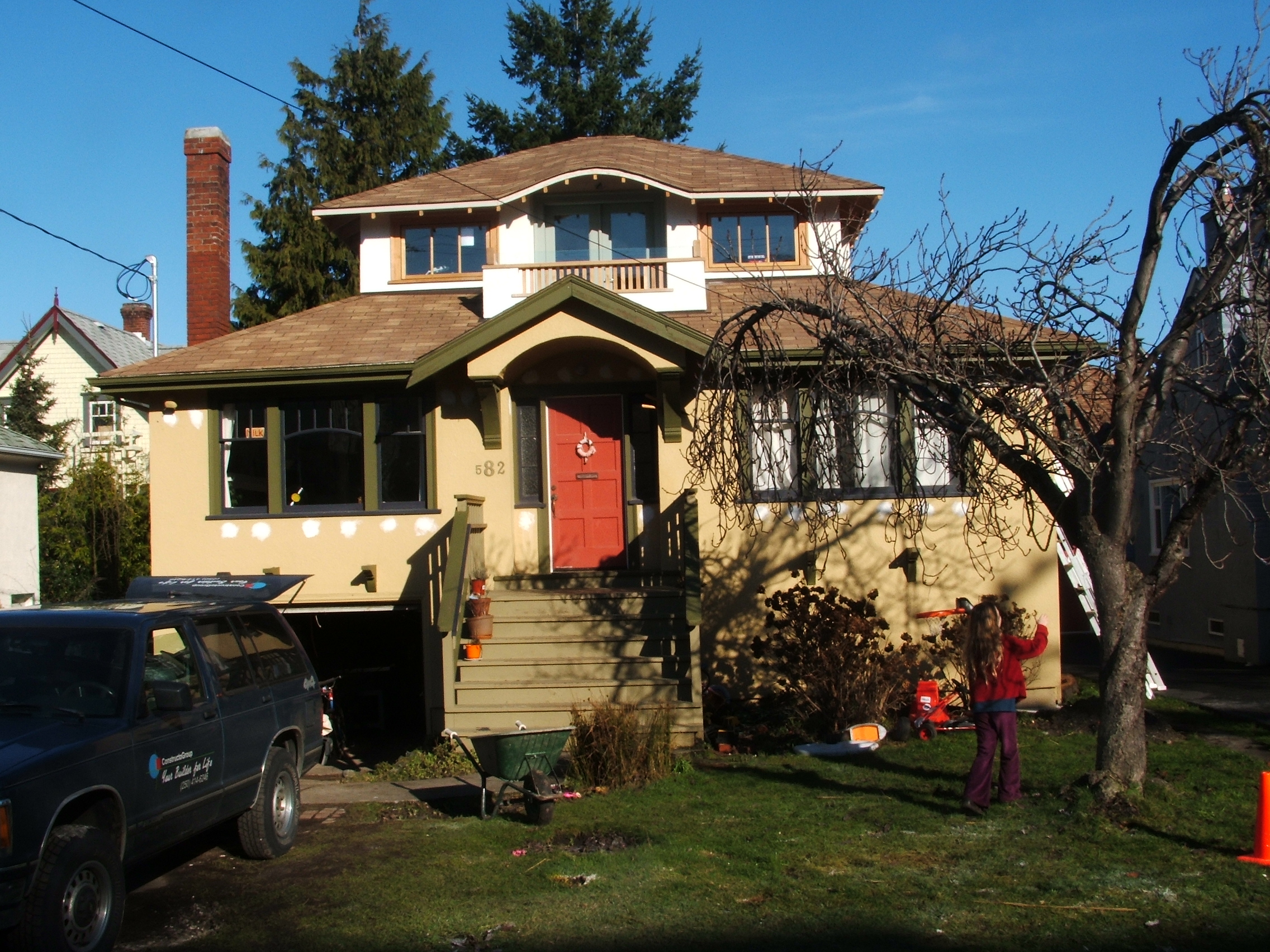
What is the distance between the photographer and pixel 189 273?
16.0 metres

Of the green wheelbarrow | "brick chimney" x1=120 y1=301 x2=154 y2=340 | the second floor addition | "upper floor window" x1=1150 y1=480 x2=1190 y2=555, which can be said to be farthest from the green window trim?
"brick chimney" x1=120 y1=301 x2=154 y2=340

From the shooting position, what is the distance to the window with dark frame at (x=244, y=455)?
13109 mm

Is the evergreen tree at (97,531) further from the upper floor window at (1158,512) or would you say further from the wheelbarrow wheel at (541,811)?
the upper floor window at (1158,512)

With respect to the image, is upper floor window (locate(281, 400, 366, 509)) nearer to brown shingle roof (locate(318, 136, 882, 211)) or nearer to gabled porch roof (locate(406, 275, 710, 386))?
gabled porch roof (locate(406, 275, 710, 386))

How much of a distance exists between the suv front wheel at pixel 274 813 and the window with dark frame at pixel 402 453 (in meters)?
5.32

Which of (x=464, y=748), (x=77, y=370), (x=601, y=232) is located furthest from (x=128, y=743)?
(x=77, y=370)

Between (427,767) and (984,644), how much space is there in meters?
5.51

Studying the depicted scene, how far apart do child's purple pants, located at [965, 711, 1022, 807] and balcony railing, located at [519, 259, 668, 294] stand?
7.75 m

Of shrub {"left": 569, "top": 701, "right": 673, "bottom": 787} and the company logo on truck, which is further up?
the company logo on truck

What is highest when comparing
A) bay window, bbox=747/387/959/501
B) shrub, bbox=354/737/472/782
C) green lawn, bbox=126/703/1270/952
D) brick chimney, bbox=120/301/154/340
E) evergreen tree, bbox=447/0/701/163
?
evergreen tree, bbox=447/0/701/163

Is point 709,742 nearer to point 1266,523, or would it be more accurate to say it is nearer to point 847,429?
point 847,429

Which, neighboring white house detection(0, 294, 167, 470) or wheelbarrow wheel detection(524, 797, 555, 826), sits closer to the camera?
wheelbarrow wheel detection(524, 797, 555, 826)

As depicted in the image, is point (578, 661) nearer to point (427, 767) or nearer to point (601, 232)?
point (427, 767)

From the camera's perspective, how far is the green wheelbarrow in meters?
7.91
